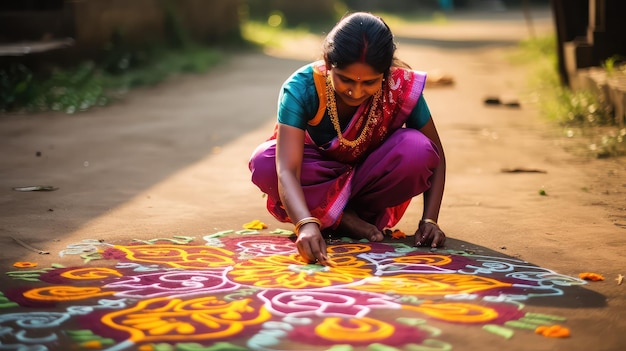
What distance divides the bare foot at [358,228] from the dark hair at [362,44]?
678mm

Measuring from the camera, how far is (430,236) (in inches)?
135

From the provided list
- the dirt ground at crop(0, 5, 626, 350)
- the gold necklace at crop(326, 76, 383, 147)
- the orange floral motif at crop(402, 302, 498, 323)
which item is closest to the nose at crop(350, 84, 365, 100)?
the gold necklace at crop(326, 76, 383, 147)

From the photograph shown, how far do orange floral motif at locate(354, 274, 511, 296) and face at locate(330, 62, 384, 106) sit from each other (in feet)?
2.25

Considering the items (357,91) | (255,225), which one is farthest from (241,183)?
(357,91)

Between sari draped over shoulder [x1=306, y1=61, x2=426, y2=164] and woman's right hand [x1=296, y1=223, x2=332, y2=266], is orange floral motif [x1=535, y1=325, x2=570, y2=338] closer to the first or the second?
woman's right hand [x1=296, y1=223, x2=332, y2=266]

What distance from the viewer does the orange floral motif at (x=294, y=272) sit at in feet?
9.60

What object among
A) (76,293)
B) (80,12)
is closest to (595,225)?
(76,293)

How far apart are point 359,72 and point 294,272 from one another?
2.44ft

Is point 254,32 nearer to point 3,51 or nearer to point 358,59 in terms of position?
point 3,51

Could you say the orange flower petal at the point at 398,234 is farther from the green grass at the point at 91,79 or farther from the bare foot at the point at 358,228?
the green grass at the point at 91,79

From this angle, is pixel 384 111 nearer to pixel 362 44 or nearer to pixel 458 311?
pixel 362 44

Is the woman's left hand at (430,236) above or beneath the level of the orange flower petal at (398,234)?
above

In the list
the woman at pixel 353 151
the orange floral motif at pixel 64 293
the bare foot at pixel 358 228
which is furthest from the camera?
the bare foot at pixel 358 228

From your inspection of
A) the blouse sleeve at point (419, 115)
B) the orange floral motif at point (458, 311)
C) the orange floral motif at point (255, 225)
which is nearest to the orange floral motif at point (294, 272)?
the orange floral motif at point (458, 311)
